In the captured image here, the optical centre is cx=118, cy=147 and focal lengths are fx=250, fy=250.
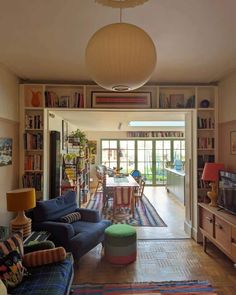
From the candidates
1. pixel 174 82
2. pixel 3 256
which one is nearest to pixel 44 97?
pixel 174 82

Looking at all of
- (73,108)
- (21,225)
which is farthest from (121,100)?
(21,225)

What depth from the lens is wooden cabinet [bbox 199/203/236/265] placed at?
298 cm

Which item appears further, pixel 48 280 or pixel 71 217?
pixel 71 217

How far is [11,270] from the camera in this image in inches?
83.5

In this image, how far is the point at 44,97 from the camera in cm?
402

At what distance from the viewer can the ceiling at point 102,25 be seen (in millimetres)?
1972

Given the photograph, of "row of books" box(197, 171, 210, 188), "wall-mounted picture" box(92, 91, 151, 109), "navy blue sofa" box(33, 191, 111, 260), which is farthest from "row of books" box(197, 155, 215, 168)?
"navy blue sofa" box(33, 191, 111, 260)

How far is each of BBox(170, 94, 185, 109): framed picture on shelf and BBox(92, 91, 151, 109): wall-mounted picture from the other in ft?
1.30

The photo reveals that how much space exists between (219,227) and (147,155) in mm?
7360

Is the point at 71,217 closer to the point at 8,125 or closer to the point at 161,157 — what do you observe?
the point at 8,125

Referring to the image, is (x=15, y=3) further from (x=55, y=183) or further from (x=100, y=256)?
(x=100, y=256)

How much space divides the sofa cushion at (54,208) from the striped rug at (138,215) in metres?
1.66

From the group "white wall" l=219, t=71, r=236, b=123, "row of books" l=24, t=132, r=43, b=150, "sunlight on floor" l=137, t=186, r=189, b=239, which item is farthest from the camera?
"sunlight on floor" l=137, t=186, r=189, b=239

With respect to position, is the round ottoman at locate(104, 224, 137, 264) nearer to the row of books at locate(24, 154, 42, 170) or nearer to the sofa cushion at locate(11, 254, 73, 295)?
the sofa cushion at locate(11, 254, 73, 295)
